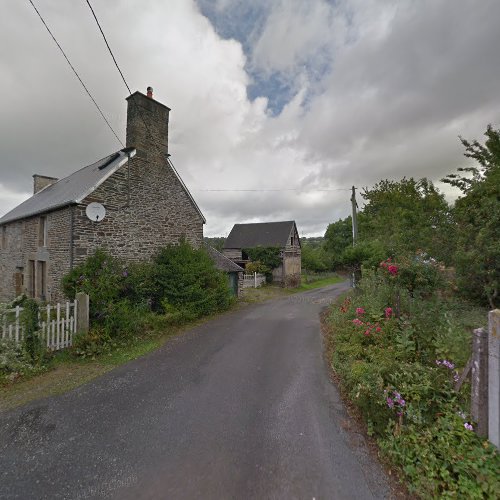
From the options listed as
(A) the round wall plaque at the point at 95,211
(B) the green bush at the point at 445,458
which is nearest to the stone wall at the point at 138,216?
(A) the round wall plaque at the point at 95,211

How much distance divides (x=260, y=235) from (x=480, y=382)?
1045 inches

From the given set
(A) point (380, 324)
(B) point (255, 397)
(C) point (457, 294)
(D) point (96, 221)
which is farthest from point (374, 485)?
(D) point (96, 221)

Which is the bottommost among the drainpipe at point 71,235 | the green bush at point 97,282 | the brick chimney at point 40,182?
the green bush at point 97,282

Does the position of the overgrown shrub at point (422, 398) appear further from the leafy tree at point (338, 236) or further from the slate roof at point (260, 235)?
the leafy tree at point (338, 236)

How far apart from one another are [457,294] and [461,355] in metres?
3.46

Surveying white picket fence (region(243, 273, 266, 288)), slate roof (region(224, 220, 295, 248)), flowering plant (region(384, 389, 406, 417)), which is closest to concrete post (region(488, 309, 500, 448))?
flowering plant (region(384, 389, 406, 417))

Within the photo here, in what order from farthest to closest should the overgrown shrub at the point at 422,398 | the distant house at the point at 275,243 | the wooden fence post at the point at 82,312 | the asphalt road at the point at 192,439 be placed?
1. the distant house at the point at 275,243
2. the wooden fence post at the point at 82,312
3. the asphalt road at the point at 192,439
4. the overgrown shrub at the point at 422,398

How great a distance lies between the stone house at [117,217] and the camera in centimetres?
923

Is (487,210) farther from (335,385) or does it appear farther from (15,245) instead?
(15,245)

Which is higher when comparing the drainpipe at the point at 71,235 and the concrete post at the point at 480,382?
the drainpipe at the point at 71,235

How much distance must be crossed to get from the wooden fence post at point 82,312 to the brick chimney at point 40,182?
15.8 m

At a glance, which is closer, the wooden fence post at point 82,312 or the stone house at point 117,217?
the wooden fence post at point 82,312

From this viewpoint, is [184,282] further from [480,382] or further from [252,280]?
[252,280]

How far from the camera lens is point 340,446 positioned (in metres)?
3.45
